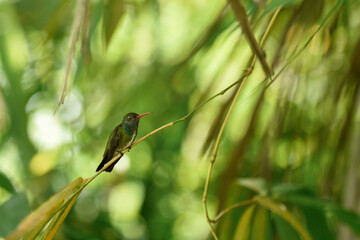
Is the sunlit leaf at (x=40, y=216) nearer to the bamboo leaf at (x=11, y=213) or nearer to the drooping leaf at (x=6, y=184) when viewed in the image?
the bamboo leaf at (x=11, y=213)

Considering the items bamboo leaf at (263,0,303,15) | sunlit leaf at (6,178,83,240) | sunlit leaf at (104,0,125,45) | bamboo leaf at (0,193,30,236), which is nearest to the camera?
sunlit leaf at (6,178,83,240)

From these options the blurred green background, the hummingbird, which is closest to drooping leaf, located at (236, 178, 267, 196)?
the blurred green background

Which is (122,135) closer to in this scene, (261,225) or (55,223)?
(55,223)

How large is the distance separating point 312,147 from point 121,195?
1.16 meters

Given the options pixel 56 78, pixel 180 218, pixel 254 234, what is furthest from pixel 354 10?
pixel 180 218

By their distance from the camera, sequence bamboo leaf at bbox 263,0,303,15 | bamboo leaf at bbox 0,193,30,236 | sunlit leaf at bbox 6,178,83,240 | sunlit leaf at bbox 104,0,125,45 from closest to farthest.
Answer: sunlit leaf at bbox 6,178,83,240 → bamboo leaf at bbox 263,0,303,15 → bamboo leaf at bbox 0,193,30,236 → sunlit leaf at bbox 104,0,125,45

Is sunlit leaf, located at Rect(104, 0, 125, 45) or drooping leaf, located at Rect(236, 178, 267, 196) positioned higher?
sunlit leaf, located at Rect(104, 0, 125, 45)

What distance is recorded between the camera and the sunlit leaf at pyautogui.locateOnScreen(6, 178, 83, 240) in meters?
0.40

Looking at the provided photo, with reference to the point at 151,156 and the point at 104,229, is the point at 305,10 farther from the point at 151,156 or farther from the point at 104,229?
the point at 104,229

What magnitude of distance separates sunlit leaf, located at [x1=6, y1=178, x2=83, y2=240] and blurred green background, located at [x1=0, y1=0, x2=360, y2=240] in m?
0.07

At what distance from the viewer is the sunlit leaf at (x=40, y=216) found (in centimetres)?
40

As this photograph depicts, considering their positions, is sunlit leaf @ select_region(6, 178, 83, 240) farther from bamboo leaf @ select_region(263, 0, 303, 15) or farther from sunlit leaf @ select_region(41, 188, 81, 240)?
bamboo leaf @ select_region(263, 0, 303, 15)

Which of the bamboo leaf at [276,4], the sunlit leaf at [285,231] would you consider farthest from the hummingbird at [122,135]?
the sunlit leaf at [285,231]

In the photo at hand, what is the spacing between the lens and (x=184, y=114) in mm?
1183
